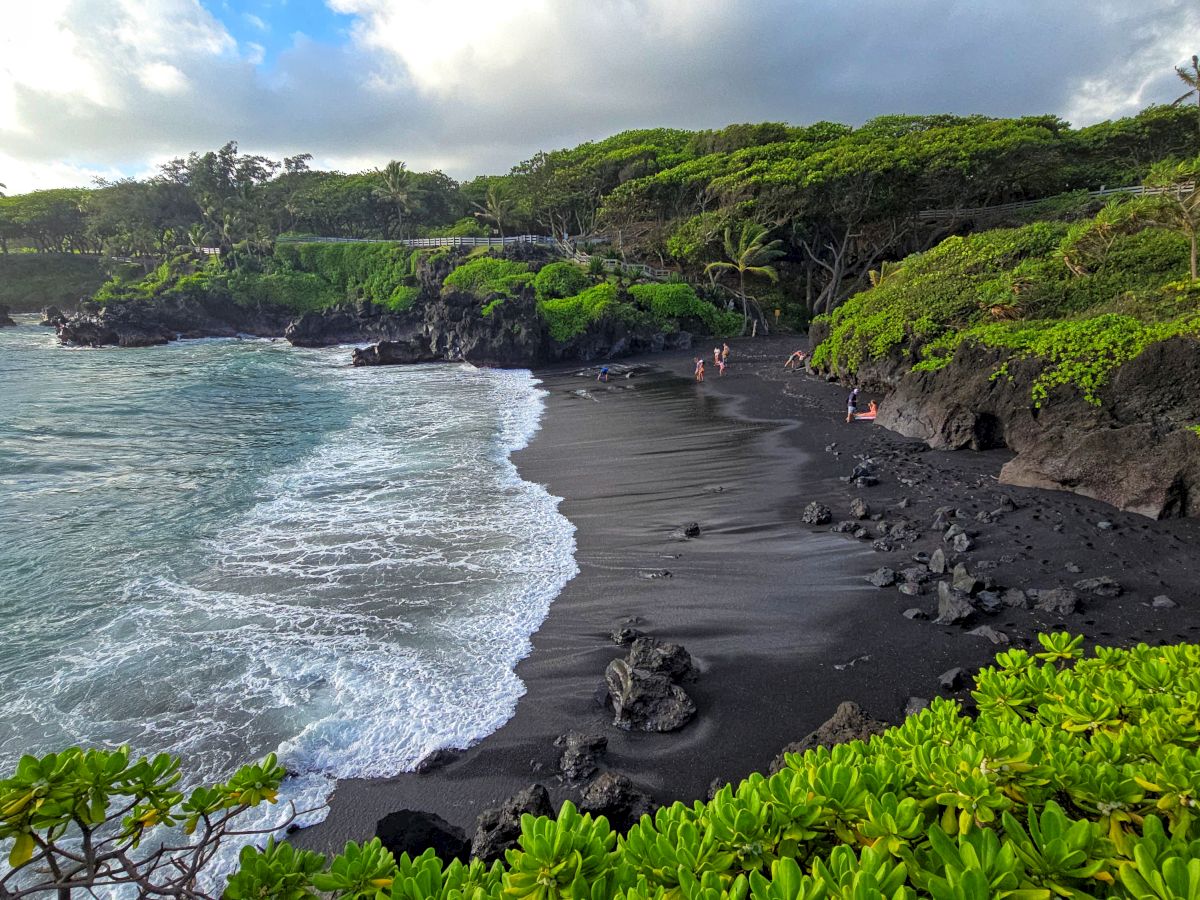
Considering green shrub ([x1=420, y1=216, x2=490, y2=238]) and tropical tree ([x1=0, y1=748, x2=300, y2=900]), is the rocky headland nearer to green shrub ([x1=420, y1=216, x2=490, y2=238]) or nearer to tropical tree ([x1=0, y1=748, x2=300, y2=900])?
green shrub ([x1=420, y1=216, x2=490, y2=238])

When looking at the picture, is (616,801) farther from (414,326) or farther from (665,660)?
(414,326)

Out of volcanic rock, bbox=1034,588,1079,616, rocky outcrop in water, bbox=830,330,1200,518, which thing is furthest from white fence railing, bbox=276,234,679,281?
volcanic rock, bbox=1034,588,1079,616

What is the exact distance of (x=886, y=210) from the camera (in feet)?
113

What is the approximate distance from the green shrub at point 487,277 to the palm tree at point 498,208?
26.5ft

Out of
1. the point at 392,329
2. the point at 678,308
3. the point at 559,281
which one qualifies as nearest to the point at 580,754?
the point at 678,308

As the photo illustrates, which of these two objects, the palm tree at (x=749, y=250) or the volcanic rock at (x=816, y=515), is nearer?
the volcanic rock at (x=816, y=515)

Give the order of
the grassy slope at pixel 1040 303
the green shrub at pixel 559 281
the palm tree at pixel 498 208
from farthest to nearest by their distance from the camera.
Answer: the palm tree at pixel 498 208 → the green shrub at pixel 559 281 → the grassy slope at pixel 1040 303

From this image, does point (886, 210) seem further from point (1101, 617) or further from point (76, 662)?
point (76, 662)

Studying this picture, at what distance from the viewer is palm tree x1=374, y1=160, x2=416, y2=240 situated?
57550mm

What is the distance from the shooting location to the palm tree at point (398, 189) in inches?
2266

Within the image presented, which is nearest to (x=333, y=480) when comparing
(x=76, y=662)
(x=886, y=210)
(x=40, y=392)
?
(x=76, y=662)

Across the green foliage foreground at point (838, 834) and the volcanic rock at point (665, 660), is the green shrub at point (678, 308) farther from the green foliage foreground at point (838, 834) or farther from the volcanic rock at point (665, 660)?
the green foliage foreground at point (838, 834)

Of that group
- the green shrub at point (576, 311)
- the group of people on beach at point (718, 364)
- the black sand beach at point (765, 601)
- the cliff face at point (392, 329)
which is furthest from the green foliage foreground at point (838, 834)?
the green shrub at point (576, 311)

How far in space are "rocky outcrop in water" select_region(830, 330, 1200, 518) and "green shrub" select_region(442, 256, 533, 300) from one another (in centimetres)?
2868
